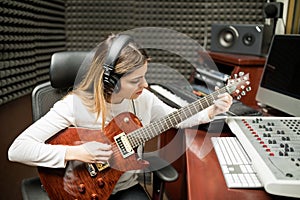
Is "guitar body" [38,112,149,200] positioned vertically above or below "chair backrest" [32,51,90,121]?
below

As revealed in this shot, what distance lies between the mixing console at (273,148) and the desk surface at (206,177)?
7 cm

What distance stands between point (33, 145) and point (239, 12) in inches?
79.1

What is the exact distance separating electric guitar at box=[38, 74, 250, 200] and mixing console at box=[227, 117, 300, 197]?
0.70 ft

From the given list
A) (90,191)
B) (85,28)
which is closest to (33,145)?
(90,191)

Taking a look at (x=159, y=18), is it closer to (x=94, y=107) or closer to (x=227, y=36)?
(x=227, y=36)

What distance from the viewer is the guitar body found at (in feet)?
3.46

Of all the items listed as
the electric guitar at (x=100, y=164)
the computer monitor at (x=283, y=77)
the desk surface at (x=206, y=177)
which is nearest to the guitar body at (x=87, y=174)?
the electric guitar at (x=100, y=164)

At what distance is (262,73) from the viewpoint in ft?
5.40

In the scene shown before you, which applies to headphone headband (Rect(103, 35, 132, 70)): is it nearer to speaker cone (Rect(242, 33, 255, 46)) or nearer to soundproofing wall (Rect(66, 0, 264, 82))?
speaker cone (Rect(242, 33, 255, 46))

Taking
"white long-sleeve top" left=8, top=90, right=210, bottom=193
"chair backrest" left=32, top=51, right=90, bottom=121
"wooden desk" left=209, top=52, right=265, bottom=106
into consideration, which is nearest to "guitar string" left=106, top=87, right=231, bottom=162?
"white long-sleeve top" left=8, top=90, right=210, bottom=193

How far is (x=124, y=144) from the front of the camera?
1.06 m

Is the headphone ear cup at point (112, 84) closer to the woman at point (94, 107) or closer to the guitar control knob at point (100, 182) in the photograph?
the woman at point (94, 107)

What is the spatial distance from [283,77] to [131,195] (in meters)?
0.87

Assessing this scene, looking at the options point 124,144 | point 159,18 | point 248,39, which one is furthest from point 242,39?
point 124,144
